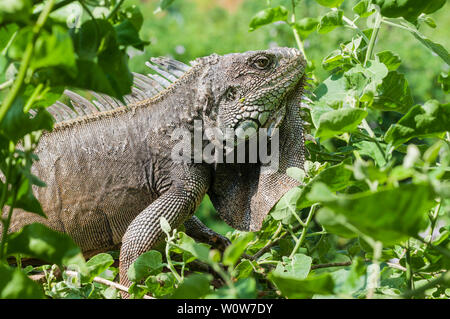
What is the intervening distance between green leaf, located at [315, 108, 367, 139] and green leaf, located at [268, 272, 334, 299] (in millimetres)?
285

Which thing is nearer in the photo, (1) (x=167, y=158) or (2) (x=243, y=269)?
(2) (x=243, y=269)

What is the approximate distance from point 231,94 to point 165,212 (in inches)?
18.7

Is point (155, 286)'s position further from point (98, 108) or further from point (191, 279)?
point (98, 108)

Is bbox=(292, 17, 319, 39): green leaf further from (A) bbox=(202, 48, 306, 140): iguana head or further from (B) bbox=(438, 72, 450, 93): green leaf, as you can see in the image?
(B) bbox=(438, 72, 450, 93): green leaf

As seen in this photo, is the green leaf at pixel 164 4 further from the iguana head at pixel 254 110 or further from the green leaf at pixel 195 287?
the iguana head at pixel 254 110

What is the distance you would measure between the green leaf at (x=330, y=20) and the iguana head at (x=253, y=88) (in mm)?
422

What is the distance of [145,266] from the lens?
1.10m

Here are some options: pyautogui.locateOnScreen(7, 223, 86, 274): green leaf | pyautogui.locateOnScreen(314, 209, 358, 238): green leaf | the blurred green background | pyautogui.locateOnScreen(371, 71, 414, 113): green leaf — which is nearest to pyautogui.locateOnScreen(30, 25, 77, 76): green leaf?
pyautogui.locateOnScreen(7, 223, 86, 274): green leaf

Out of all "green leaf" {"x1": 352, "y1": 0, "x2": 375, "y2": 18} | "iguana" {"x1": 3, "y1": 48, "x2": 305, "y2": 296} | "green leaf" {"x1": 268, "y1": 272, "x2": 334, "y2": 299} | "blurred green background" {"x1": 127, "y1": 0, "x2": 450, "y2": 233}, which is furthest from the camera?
"blurred green background" {"x1": 127, "y1": 0, "x2": 450, "y2": 233}

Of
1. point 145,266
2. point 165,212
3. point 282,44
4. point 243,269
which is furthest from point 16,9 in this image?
point 282,44

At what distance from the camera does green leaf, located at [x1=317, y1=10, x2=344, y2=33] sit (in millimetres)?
1373

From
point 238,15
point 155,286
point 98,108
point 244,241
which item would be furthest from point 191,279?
point 238,15

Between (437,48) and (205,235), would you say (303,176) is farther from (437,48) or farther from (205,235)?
(205,235)

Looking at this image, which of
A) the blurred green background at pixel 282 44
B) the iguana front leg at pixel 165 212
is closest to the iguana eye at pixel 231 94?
the iguana front leg at pixel 165 212
